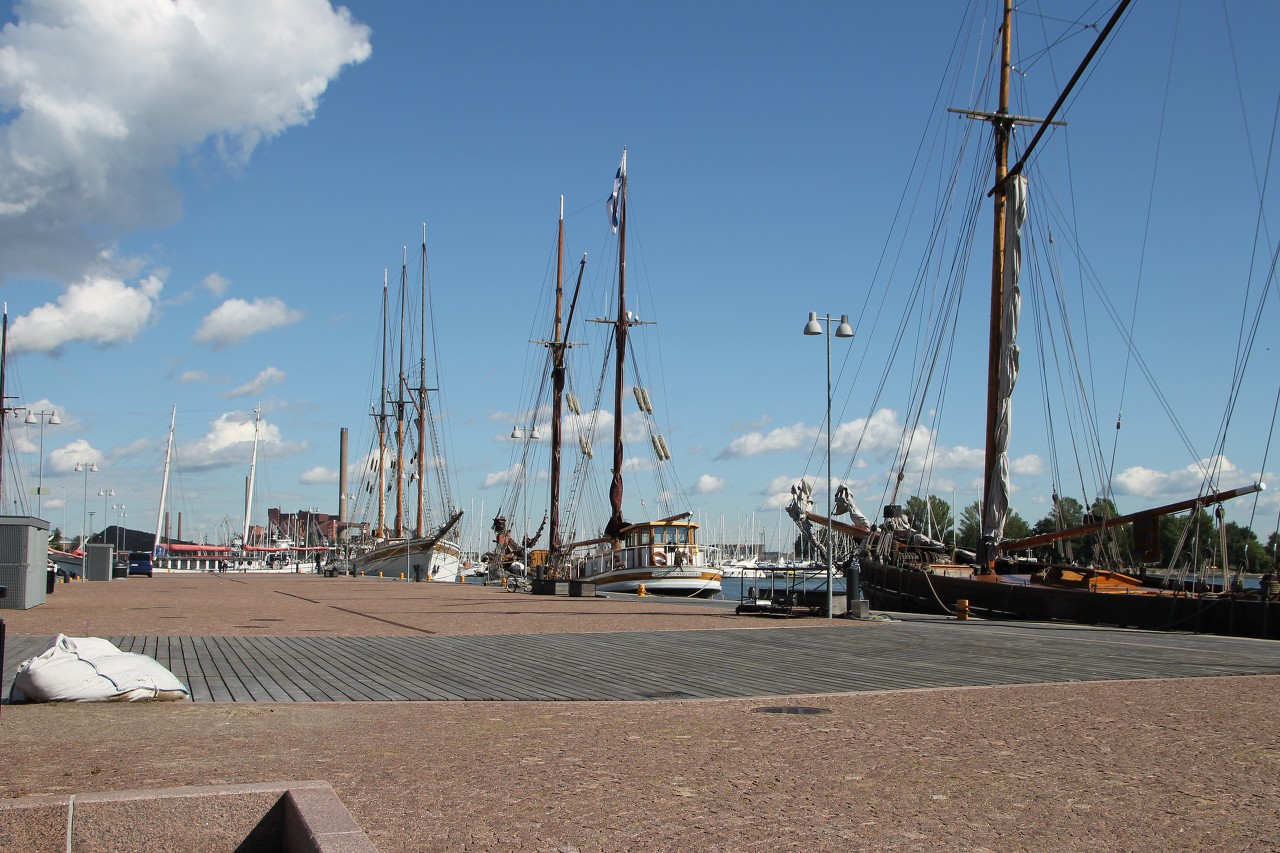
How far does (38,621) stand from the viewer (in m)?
19.9

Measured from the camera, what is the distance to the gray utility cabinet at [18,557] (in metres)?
22.7

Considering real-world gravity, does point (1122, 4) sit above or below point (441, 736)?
above

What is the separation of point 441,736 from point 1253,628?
18.8m

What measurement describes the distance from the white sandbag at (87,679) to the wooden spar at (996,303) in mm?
24795

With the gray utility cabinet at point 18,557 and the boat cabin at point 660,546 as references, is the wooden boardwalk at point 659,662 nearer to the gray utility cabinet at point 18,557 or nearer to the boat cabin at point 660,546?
the gray utility cabinet at point 18,557

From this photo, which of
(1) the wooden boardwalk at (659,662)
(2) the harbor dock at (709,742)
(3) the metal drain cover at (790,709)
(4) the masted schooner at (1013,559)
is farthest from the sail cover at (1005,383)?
(3) the metal drain cover at (790,709)

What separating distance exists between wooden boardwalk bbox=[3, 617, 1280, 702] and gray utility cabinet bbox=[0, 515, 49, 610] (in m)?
7.88

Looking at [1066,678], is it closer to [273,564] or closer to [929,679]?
[929,679]

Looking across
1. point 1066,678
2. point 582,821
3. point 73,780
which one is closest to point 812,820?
point 582,821

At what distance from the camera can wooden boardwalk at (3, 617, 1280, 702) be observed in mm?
11023

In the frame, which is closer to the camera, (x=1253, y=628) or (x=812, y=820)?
(x=812, y=820)

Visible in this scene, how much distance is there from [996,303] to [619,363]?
22.2m

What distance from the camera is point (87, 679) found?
946 cm

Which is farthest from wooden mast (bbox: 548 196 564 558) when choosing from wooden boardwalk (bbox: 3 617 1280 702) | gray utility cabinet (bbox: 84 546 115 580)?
wooden boardwalk (bbox: 3 617 1280 702)
